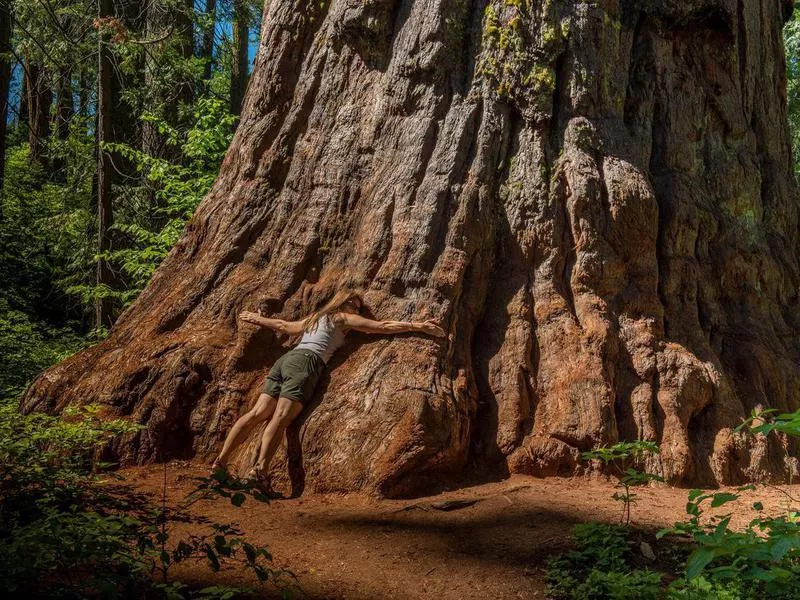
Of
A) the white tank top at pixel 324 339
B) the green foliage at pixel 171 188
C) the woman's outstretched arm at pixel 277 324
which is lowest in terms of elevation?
the white tank top at pixel 324 339

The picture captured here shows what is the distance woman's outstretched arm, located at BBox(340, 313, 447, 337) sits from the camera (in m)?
6.43

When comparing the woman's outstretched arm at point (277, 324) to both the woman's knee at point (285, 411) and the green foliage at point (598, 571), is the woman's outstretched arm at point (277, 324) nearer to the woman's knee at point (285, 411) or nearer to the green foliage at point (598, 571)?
the woman's knee at point (285, 411)

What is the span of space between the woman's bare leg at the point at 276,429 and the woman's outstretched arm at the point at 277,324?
69cm

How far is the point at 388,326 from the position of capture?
6.44 metres

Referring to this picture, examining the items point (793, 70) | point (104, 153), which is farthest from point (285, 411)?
point (793, 70)

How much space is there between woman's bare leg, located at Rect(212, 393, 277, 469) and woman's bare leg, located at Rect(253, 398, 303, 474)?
0.09 metres

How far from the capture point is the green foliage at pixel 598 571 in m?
3.92

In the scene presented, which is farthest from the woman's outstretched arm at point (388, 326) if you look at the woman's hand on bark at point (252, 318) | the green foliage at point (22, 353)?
the green foliage at point (22, 353)

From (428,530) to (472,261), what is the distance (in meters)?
2.56

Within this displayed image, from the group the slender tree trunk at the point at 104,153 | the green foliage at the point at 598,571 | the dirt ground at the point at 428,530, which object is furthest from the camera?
the slender tree trunk at the point at 104,153

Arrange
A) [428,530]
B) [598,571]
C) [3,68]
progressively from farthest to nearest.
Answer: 1. [3,68]
2. [428,530]
3. [598,571]

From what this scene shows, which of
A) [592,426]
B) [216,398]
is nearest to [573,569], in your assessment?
[592,426]

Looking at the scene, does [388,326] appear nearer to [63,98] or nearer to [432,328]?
[432,328]

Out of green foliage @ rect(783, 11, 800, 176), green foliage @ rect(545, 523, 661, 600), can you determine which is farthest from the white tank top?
green foliage @ rect(783, 11, 800, 176)
